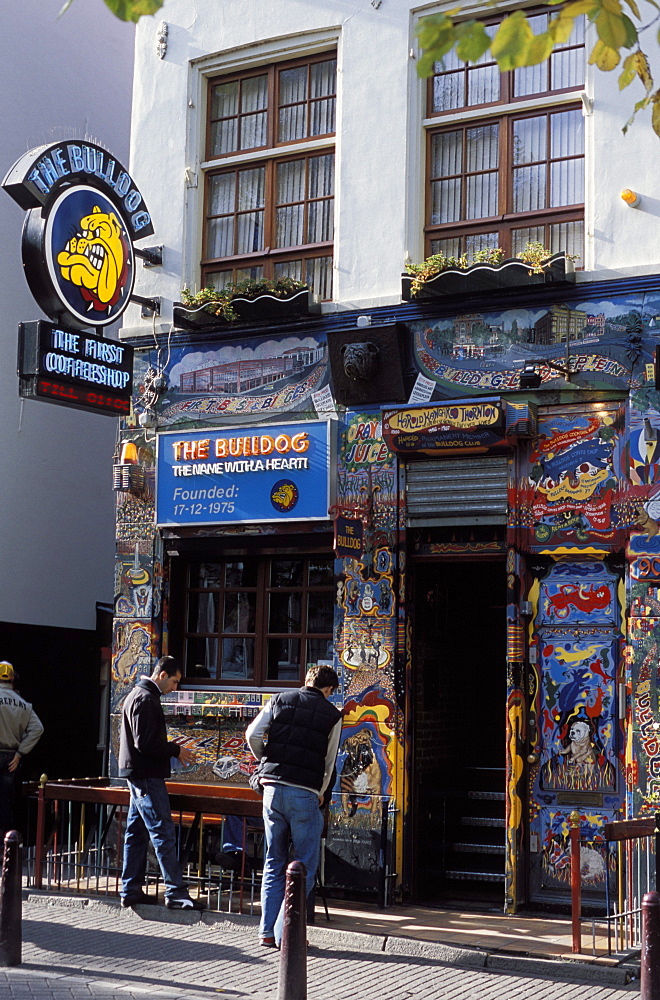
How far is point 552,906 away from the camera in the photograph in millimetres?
10398

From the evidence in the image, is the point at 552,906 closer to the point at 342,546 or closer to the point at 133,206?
the point at 342,546

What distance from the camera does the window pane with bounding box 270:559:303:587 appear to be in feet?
40.9

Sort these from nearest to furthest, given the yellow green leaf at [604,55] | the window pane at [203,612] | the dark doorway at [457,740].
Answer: the yellow green leaf at [604,55], the dark doorway at [457,740], the window pane at [203,612]

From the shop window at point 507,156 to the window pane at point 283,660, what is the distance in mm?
3975

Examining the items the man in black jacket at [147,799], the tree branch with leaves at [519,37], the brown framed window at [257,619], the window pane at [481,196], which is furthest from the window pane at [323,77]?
the tree branch with leaves at [519,37]

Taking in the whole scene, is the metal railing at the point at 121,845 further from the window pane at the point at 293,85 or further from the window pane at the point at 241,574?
the window pane at the point at 293,85

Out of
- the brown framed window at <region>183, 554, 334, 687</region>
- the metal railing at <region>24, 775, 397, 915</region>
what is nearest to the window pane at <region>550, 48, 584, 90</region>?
the brown framed window at <region>183, 554, 334, 687</region>

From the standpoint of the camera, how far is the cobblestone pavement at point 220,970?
792 cm

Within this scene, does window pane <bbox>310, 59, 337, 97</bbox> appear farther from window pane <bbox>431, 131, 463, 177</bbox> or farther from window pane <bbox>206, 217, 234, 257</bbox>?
window pane <bbox>206, 217, 234, 257</bbox>

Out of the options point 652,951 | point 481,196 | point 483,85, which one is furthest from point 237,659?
point 652,951

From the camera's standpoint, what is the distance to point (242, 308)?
40.6ft

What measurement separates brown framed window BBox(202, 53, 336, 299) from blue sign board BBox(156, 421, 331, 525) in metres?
1.58

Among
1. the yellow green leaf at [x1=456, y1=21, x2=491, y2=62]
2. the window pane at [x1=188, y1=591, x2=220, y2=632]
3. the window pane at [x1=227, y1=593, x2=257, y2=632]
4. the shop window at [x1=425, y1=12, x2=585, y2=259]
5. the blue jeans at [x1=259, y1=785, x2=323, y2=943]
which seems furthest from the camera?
the window pane at [x1=188, y1=591, x2=220, y2=632]

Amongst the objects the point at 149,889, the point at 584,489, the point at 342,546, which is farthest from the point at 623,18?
the point at 149,889
